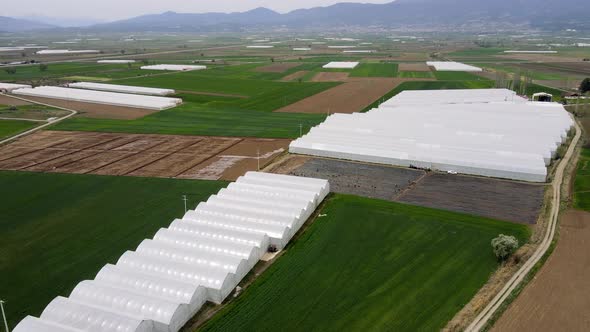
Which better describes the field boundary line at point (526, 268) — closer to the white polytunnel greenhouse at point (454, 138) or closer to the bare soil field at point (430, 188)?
the bare soil field at point (430, 188)

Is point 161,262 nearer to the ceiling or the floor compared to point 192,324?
nearer to the ceiling

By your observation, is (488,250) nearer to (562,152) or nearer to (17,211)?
(562,152)

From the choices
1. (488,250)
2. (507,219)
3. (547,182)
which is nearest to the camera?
(488,250)

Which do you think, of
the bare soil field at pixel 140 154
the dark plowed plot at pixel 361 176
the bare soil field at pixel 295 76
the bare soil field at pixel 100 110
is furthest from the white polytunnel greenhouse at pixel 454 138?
the bare soil field at pixel 295 76

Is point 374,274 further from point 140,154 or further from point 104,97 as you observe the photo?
point 104,97

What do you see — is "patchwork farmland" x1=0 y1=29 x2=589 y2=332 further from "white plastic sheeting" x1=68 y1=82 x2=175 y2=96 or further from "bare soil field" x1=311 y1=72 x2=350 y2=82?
"bare soil field" x1=311 y1=72 x2=350 y2=82

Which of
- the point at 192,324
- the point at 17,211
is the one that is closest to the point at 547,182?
the point at 192,324

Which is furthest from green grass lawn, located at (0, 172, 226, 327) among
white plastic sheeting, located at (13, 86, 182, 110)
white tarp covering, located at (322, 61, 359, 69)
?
white tarp covering, located at (322, 61, 359, 69)
